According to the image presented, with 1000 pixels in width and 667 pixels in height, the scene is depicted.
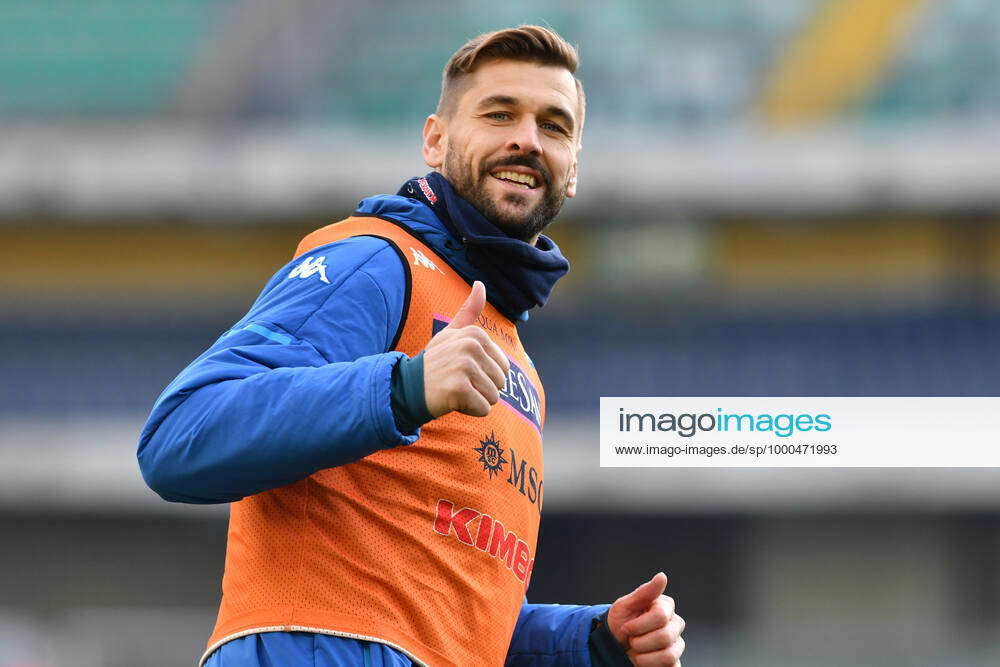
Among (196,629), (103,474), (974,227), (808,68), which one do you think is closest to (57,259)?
(103,474)

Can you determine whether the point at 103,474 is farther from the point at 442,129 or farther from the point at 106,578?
the point at 442,129

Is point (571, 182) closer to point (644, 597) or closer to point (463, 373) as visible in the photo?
point (644, 597)

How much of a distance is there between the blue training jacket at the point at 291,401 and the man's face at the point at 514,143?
0.31 meters

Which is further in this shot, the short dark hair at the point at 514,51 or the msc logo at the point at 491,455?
the short dark hair at the point at 514,51

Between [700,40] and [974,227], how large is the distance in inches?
182

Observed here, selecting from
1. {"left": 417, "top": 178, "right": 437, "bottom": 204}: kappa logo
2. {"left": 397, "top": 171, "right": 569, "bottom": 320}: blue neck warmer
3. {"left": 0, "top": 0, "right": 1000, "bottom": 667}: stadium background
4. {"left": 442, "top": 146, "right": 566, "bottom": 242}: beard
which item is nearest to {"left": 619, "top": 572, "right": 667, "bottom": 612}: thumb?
{"left": 397, "top": 171, "right": 569, "bottom": 320}: blue neck warmer

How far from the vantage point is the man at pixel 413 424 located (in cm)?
191

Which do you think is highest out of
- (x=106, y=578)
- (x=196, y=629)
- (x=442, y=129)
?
(x=106, y=578)

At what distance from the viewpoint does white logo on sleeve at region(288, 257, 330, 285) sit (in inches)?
83.7

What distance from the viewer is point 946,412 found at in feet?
7.91

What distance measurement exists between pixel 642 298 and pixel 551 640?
1649 cm

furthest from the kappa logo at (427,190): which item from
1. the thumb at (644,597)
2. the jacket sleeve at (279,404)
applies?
the thumb at (644,597)

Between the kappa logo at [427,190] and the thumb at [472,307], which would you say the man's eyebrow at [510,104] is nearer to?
the kappa logo at [427,190]

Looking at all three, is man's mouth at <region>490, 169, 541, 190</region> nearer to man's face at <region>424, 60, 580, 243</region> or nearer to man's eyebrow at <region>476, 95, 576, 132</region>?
man's face at <region>424, 60, 580, 243</region>
